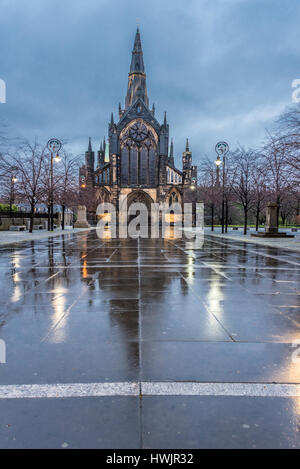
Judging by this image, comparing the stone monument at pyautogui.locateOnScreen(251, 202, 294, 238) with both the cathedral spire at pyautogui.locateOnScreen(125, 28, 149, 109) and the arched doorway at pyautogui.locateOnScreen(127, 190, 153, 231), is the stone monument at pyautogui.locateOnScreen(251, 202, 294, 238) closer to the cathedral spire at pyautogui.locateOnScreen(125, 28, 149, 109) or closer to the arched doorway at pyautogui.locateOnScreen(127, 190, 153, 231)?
the arched doorway at pyautogui.locateOnScreen(127, 190, 153, 231)

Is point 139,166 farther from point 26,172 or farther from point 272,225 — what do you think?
point 272,225

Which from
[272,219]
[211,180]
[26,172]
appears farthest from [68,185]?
[272,219]

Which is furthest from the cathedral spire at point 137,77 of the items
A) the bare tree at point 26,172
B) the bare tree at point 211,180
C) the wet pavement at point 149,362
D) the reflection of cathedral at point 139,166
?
the wet pavement at point 149,362

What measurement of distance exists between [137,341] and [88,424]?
5.68ft

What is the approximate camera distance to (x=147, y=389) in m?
2.97

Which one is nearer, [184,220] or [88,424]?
[88,424]

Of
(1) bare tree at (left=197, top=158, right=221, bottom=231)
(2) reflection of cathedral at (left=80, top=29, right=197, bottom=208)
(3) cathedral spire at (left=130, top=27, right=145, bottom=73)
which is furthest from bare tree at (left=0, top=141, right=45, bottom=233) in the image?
(3) cathedral spire at (left=130, top=27, right=145, bottom=73)

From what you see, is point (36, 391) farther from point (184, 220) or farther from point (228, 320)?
point (184, 220)

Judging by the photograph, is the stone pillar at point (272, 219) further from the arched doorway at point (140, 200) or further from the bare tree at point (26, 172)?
the arched doorway at point (140, 200)

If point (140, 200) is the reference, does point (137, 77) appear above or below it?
above

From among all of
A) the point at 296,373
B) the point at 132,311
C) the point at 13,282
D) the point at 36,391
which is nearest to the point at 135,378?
A: the point at 36,391

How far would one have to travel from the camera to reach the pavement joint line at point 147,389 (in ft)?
9.49

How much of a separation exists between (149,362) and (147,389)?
1.91ft
